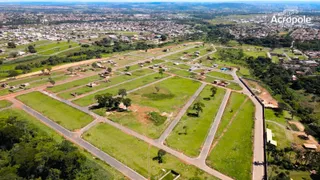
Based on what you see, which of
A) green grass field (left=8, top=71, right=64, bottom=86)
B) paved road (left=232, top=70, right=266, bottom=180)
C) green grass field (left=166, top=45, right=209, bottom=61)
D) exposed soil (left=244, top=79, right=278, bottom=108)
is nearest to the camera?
paved road (left=232, top=70, right=266, bottom=180)

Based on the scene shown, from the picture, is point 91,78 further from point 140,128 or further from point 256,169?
point 256,169

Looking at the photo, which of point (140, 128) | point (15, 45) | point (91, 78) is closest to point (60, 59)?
point (91, 78)

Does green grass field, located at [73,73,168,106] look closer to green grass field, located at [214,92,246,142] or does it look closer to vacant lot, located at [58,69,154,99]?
vacant lot, located at [58,69,154,99]

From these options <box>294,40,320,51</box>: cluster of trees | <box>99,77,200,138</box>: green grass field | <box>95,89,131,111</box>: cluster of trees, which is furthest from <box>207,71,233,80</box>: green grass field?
<box>294,40,320,51</box>: cluster of trees

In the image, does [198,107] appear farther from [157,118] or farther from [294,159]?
[294,159]

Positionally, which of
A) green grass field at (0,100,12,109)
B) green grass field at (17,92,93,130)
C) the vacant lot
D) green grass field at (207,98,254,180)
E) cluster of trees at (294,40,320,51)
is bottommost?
green grass field at (0,100,12,109)

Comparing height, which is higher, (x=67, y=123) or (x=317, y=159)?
(x=317, y=159)
